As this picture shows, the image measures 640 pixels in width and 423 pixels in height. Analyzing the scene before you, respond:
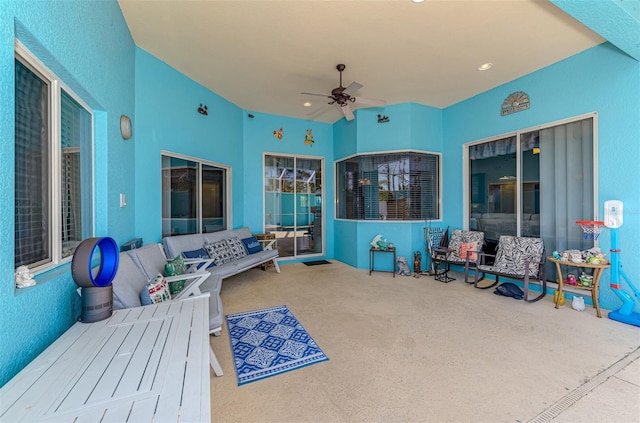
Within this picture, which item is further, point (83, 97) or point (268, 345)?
point (268, 345)

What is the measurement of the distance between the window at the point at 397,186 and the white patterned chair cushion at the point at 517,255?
1.42 m

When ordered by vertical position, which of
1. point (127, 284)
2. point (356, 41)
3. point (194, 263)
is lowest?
point (194, 263)

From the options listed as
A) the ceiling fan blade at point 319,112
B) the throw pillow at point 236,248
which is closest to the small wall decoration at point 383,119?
the ceiling fan blade at point 319,112

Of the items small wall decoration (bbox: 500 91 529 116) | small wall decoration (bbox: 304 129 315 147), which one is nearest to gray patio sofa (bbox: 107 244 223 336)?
small wall decoration (bbox: 304 129 315 147)

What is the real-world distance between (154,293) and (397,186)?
4315 mm

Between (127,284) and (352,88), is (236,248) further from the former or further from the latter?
(352,88)

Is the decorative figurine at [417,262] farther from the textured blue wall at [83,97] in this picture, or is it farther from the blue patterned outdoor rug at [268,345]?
the textured blue wall at [83,97]

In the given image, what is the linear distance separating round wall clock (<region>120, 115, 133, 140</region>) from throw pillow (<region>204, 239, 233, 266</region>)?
1.80m

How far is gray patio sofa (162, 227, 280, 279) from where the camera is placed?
11.5 ft

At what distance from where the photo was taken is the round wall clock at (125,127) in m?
2.72

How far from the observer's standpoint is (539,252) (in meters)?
3.67

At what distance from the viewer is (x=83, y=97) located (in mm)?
2027

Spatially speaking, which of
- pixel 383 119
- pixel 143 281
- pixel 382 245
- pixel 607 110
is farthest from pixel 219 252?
pixel 607 110

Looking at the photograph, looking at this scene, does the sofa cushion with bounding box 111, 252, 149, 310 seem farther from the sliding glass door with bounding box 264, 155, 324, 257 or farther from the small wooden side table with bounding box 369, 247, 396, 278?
the small wooden side table with bounding box 369, 247, 396, 278
